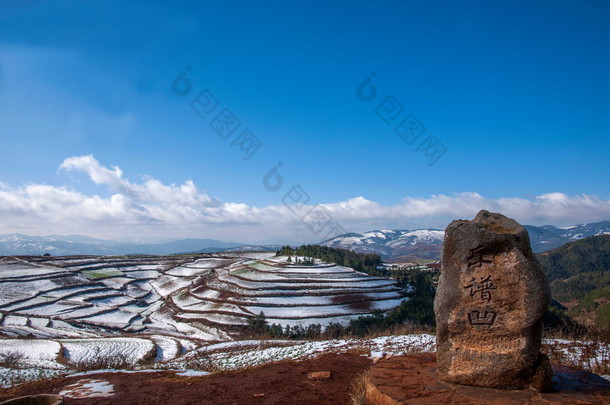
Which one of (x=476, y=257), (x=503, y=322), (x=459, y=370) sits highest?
(x=476, y=257)

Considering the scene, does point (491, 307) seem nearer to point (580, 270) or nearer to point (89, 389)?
point (89, 389)

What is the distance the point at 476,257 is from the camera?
7230mm

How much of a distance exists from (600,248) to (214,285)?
3750 inches

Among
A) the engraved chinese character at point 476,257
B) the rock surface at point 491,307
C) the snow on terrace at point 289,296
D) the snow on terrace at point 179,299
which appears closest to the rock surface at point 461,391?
the rock surface at point 491,307

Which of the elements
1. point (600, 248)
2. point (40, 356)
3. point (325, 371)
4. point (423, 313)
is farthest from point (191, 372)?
point (600, 248)

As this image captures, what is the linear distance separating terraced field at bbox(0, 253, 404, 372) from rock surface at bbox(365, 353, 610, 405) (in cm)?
1957

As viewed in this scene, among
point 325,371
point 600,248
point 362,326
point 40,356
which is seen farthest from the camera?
point 600,248

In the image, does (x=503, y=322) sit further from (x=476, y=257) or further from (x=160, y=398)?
(x=160, y=398)

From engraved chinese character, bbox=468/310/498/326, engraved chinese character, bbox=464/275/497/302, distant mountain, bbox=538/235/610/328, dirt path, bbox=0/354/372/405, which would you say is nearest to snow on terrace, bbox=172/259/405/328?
distant mountain, bbox=538/235/610/328

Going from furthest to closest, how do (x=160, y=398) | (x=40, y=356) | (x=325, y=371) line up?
(x=40, y=356) < (x=325, y=371) < (x=160, y=398)

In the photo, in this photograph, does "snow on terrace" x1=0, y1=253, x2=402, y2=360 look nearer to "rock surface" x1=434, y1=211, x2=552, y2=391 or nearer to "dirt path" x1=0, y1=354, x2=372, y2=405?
"dirt path" x1=0, y1=354, x2=372, y2=405

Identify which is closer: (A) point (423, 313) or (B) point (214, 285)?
(A) point (423, 313)

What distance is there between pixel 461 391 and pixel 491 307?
1.52m

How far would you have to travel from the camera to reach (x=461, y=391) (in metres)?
6.67
